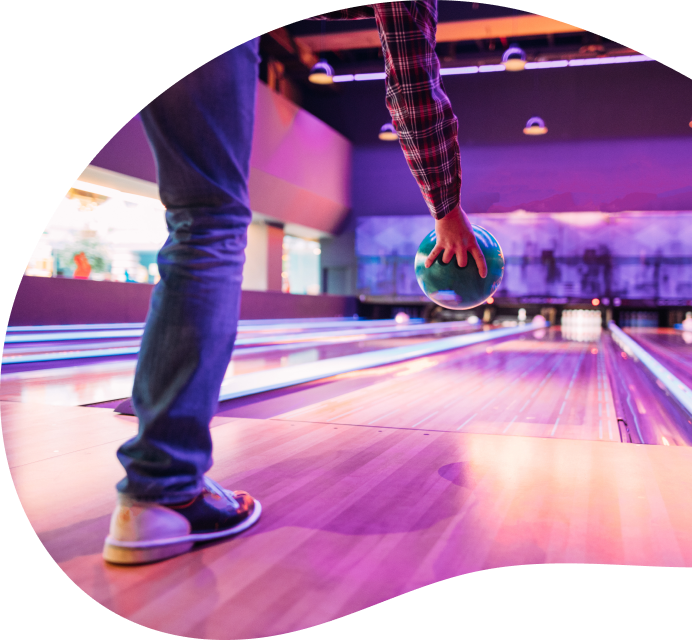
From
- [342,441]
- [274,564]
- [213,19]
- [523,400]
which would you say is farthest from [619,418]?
[213,19]

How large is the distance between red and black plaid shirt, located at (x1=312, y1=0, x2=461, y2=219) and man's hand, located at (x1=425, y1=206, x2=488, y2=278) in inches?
1.2

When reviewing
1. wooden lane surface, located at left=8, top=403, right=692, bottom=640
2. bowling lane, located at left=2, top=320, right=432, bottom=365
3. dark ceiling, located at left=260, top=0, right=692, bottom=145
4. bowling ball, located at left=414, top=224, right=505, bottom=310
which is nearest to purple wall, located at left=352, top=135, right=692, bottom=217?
dark ceiling, located at left=260, top=0, right=692, bottom=145

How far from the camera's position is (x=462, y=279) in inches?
50.2

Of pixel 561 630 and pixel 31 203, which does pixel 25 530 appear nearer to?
pixel 31 203

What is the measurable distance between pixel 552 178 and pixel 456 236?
32.1 feet

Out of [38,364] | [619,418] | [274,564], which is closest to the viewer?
[274,564]

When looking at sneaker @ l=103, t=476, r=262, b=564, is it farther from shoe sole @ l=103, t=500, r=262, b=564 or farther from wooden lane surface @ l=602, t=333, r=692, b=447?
wooden lane surface @ l=602, t=333, r=692, b=447

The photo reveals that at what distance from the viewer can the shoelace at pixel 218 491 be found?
0.71 metres

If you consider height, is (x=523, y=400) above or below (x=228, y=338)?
below

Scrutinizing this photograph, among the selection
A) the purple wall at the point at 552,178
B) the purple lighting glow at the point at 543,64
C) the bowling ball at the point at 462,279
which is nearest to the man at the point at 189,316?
the bowling ball at the point at 462,279

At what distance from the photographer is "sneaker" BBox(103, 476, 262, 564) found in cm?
63

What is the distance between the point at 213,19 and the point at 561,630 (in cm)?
70

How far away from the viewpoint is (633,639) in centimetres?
56

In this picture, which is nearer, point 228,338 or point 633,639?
point 633,639
